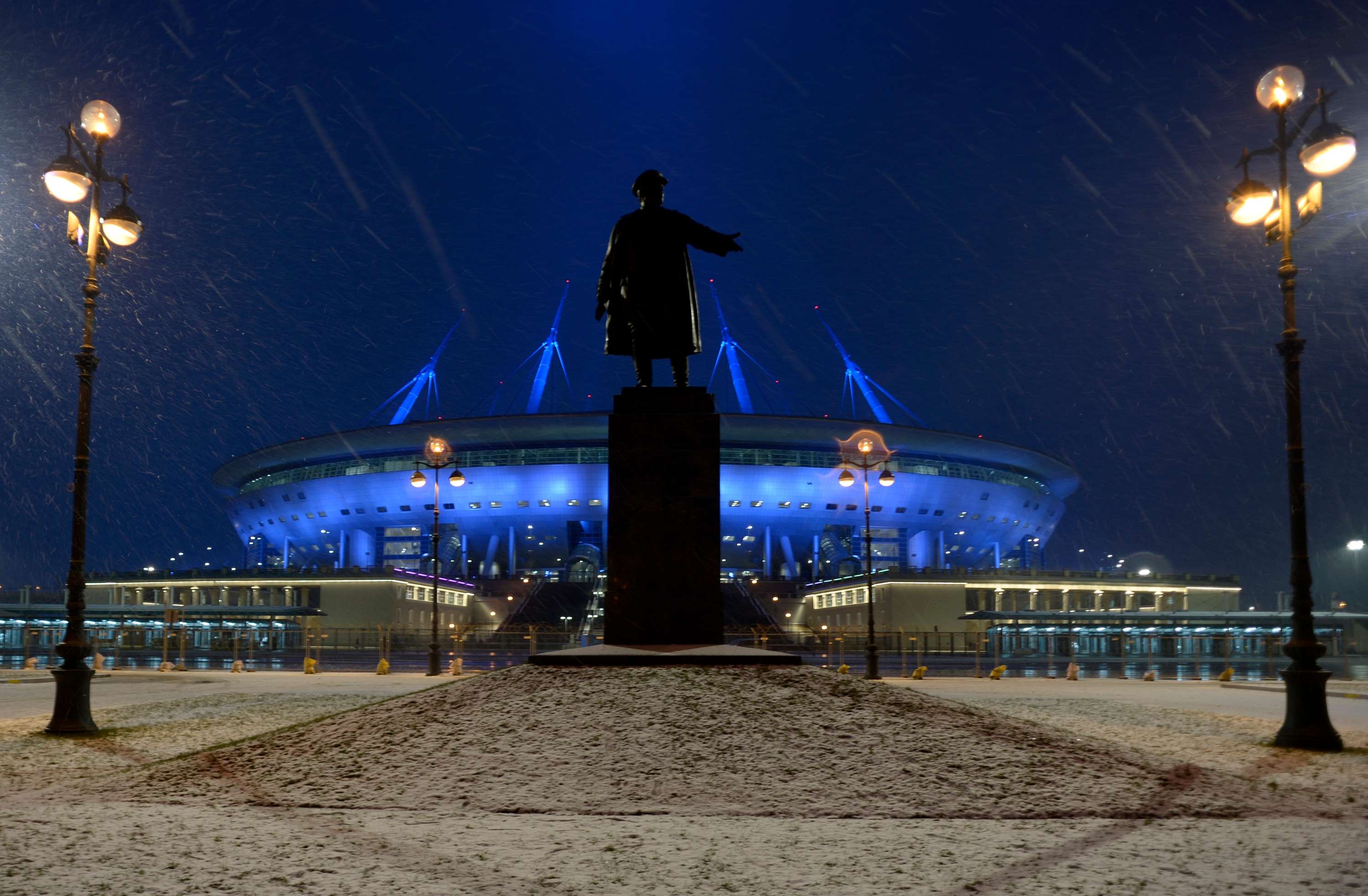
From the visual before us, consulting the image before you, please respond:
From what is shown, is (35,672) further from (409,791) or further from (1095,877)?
(1095,877)

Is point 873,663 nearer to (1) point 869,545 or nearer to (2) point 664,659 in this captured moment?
(1) point 869,545

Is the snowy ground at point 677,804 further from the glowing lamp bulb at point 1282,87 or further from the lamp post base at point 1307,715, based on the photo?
the glowing lamp bulb at point 1282,87

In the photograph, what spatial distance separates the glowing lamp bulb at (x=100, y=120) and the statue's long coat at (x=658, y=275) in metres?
7.57

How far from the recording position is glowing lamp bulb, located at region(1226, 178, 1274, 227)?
12.8 metres

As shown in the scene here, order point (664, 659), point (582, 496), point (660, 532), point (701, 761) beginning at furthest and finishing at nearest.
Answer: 1. point (582, 496)
2. point (660, 532)
3. point (664, 659)
4. point (701, 761)

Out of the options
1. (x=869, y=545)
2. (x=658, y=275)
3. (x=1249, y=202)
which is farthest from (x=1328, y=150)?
(x=869, y=545)

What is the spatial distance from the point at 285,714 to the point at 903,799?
11417mm

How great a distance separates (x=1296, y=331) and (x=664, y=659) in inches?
369

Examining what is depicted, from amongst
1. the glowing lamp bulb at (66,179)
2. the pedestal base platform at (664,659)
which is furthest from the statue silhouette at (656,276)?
the glowing lamp bulb at (66,179)

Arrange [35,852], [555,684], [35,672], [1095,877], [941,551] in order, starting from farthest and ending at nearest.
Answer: [941,551], [35,672], [555,684], [35,852], [1095,877]

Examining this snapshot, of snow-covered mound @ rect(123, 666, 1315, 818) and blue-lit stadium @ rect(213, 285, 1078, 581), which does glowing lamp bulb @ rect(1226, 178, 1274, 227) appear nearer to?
snow-covered mound @ rect(123, 666, 1315, 818)

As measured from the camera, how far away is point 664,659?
9.87m

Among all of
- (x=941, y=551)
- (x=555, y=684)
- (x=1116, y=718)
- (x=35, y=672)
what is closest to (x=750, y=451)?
(x=941, y=551)

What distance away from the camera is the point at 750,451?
85.6 metres
